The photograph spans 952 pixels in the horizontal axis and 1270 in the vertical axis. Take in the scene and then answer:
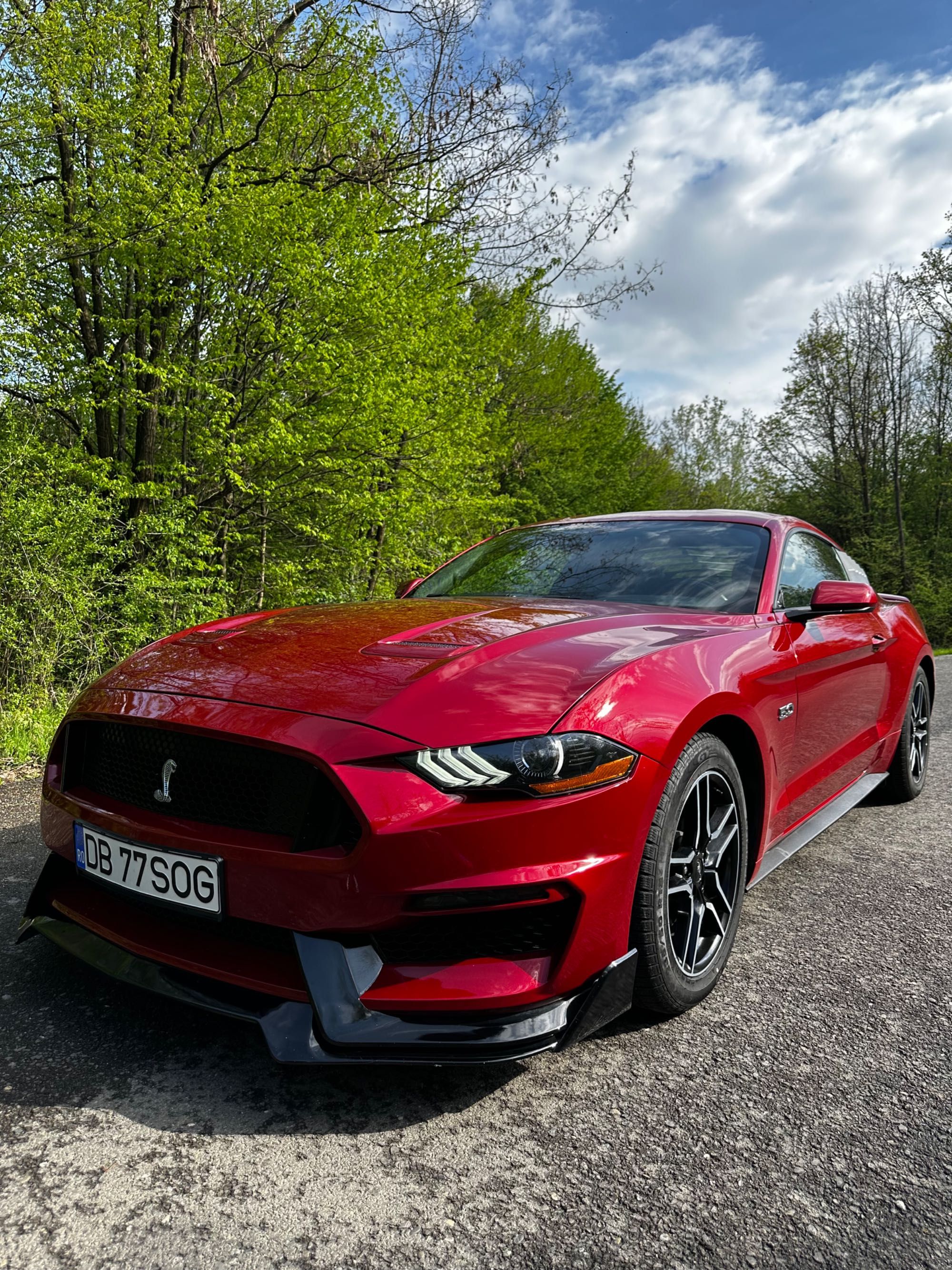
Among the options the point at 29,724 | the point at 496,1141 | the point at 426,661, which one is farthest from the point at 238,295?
the point at 496,1141

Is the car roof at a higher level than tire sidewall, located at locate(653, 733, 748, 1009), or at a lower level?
higher

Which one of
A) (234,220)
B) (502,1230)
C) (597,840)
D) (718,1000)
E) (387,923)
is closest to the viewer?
(502,1230)

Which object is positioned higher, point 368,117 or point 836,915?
point 368,117

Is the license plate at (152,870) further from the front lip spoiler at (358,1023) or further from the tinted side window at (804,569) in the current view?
the tinted side window at (804,569)

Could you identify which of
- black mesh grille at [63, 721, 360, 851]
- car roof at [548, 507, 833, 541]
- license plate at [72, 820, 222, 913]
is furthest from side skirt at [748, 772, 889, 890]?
license plate at [72, 820, 222, 913]

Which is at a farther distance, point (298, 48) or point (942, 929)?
point (298, 48)

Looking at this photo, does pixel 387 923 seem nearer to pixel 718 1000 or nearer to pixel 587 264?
pixel 718 1000

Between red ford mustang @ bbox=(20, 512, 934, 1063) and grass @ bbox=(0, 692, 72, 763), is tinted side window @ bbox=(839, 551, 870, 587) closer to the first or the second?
red ford mustang @ bbox=(20, 512, 934, 1063)

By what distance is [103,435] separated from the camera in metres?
9.19

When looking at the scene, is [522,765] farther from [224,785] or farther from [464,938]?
[224,785]

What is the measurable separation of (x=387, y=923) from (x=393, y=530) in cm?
934

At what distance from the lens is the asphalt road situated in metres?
1.34

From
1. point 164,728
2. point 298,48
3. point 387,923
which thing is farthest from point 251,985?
point 298,48

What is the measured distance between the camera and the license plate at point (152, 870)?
1.74 metres
